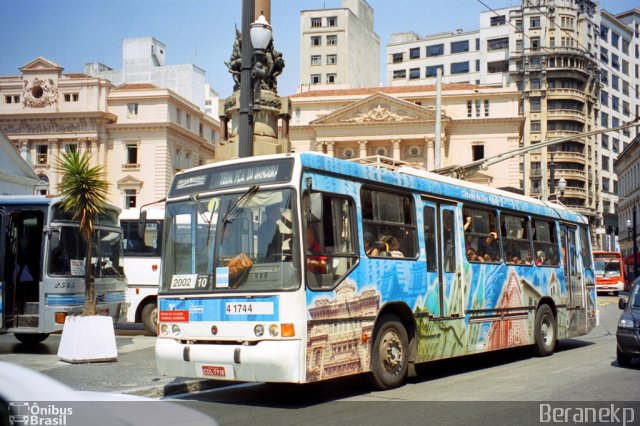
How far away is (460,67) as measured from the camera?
10650cm

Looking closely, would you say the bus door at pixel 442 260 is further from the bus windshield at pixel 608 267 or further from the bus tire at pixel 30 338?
the bus windshield at pixel 608 267

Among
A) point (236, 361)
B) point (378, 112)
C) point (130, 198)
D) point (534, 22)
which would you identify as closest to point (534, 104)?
point (534, 22)

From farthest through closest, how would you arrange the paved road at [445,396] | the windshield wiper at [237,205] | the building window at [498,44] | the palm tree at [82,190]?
the building window at [498,44]
the palm tree at [82,190]
the windshield wiper at [237,205]
the paved road at [445,396]

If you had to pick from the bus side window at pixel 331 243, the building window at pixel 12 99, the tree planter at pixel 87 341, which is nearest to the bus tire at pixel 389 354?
the bus side window at pixel 331 243

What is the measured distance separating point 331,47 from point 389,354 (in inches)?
3790

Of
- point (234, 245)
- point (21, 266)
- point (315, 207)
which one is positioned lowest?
point (21, 266)

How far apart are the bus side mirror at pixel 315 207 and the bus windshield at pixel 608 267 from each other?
4635 centimetres

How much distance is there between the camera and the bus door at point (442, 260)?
10578mm

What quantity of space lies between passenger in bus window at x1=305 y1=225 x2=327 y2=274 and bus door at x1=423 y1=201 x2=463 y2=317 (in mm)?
2489

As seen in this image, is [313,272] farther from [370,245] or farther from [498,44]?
[498,44]

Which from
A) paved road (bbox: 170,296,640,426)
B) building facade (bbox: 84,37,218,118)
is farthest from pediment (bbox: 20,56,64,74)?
paved road (bbox: 170,296,640,426)

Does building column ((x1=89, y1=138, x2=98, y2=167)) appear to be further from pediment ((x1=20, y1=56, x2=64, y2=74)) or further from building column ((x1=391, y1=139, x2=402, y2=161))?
building column ((x1=391, y1=139, x2=402, y2=161))

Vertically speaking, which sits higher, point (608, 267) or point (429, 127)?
point (429, 127)

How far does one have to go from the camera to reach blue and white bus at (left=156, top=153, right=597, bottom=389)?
823 centimetres
